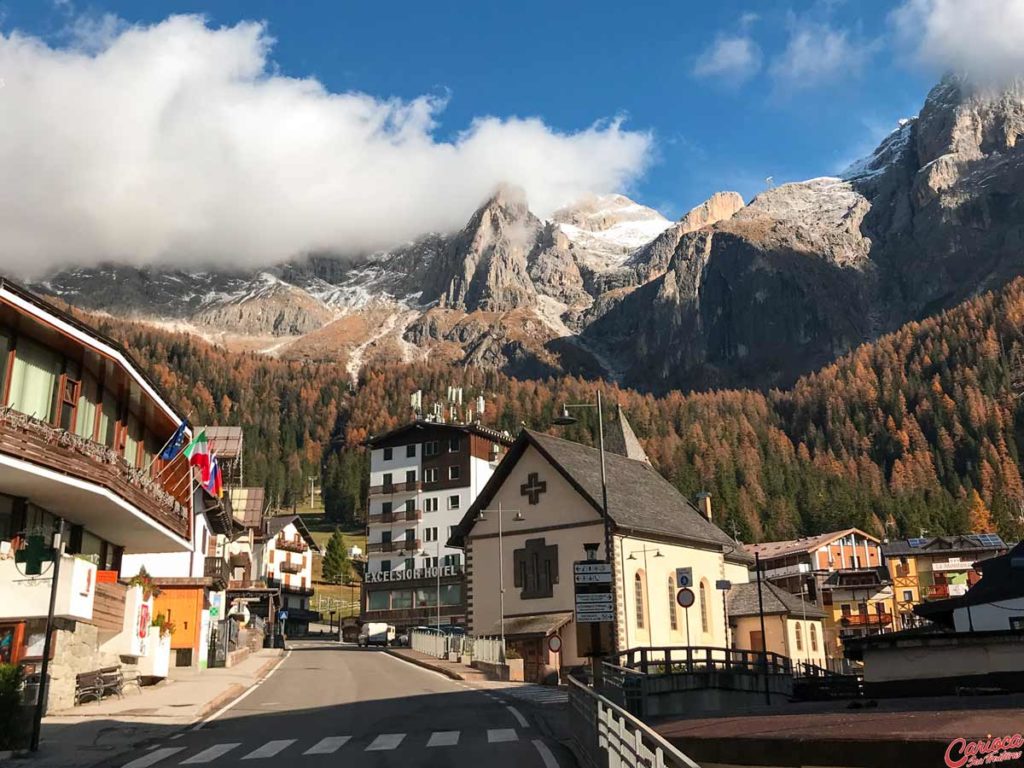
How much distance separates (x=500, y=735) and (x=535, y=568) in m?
26.9

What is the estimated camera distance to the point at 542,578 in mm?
47781

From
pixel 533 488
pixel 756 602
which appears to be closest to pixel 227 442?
pixel 533 488

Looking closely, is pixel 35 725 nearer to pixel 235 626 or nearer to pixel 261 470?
pixel 235 626

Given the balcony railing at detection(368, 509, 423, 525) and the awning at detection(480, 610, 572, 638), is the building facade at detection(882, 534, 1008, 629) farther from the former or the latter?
the awning at detection(480, 610, 572, 638)

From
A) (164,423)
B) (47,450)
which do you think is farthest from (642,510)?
(47,450)

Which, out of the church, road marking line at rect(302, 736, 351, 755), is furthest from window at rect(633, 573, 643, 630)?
road marking line at rect(302, 736, 351, 755)

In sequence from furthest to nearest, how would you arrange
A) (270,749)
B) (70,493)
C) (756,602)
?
(756,602) < (70,493) < (270,749)

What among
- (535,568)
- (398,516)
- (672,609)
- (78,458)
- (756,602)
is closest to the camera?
(78,458)

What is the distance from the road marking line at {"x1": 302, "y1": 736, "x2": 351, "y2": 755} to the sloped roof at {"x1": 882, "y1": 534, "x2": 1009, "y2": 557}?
104 metres

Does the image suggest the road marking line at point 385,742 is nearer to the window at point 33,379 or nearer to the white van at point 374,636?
the window at point 33,379

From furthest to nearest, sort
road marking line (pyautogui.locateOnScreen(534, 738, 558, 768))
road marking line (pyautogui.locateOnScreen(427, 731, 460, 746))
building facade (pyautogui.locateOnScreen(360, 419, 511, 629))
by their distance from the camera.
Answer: building facade (pyautogui.locateOnScreen(360, 419, 511, 629)), road marking line (pyautogui.locateOnScreen(427, 731, 460, 746)), road marking line (pyautogui.locateOnScreen(534, 738, 558, 768))

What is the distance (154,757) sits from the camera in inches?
728

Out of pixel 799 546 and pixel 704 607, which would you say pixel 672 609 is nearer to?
pixel 704 607

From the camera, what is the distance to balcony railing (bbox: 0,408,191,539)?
2247cm
